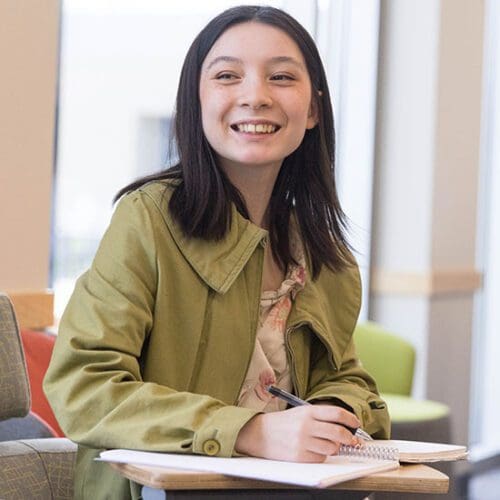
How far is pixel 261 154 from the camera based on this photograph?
6.61 ft

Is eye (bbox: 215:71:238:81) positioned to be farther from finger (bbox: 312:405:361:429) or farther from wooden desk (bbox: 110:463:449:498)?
wooden desk (bbox: 110:463:449:498)

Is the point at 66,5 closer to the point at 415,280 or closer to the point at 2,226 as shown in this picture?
the point at 2,226

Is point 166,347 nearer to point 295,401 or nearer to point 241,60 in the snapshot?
point 295,401

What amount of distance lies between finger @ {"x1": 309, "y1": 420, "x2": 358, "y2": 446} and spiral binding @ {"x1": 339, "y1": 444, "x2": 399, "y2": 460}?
0.14ft

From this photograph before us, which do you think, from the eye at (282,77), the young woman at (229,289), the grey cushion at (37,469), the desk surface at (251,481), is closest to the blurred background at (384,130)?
the grey cushion at (37,469)

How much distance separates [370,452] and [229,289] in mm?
374

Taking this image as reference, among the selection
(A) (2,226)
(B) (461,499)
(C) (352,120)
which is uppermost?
(C) (352,120)

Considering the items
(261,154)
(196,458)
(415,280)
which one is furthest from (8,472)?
(415,280)

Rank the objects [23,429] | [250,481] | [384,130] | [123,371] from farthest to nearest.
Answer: [384,130]
[23,429]
[123,371]
[250,481]

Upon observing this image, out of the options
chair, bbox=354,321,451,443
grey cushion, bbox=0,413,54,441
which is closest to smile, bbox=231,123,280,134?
grey cushion, bbox=0,413,54,441

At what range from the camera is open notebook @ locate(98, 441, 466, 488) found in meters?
1.54

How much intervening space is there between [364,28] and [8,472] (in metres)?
3.77

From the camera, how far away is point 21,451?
2164mm

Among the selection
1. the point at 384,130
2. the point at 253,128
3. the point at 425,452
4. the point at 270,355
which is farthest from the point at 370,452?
the point at 384,130
